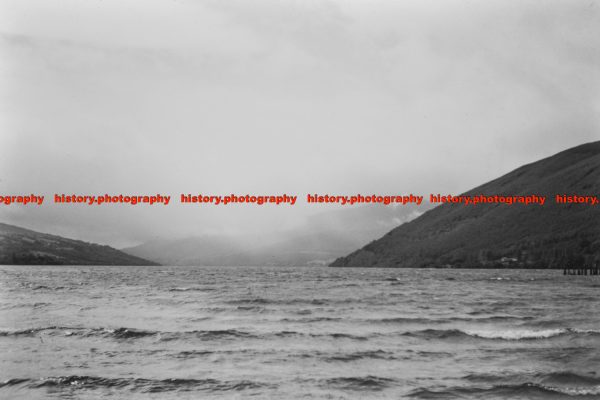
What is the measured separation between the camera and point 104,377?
1942 centimetres

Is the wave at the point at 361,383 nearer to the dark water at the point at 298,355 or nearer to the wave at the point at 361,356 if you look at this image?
the dark water at the point at 298,355

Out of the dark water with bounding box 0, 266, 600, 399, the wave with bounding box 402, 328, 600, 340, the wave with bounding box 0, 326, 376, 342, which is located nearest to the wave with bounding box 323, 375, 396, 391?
the dark water with bounding box 0, 266, 600, 399

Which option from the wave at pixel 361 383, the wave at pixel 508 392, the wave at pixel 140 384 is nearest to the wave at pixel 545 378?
the wave at pixel 508 392

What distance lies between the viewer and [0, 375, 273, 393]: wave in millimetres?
18000

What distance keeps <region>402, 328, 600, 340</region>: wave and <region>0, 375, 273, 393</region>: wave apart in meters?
13.4

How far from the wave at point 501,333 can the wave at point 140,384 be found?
43.8 feet

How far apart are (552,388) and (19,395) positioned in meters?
17.6

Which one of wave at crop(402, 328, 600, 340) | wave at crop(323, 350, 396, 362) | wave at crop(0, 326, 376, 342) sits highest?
wave at crop(402, 328, 600, 340)

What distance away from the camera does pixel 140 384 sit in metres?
18.5

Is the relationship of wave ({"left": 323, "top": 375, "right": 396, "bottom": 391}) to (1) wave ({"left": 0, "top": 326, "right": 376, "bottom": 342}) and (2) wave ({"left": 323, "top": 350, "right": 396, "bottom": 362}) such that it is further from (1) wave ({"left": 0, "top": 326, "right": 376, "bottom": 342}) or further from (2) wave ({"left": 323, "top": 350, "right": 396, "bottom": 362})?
(1) wave ({"left": 0, "top": 326, "right": 376, "bottom": 342})

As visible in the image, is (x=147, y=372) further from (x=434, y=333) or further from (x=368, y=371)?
(x=434, y=333)

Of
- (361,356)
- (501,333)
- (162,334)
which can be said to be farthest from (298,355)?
(501,333)

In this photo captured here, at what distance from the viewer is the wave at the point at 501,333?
28.3 m

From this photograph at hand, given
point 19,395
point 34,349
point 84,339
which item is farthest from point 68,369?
point 84,339
